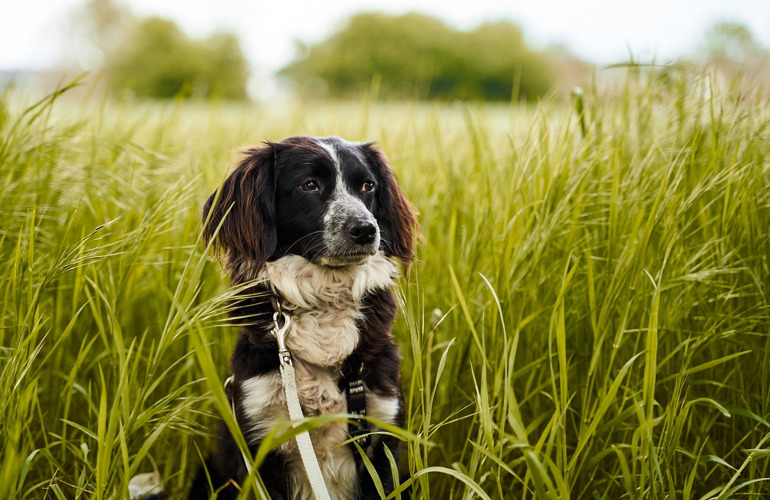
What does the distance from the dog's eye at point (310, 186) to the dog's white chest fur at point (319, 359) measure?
0.26 metres

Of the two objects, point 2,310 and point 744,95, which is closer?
point 2,310

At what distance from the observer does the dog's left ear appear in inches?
87.0

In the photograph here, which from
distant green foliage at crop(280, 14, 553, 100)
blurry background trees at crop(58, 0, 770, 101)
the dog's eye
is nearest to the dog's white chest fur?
the dog's eye

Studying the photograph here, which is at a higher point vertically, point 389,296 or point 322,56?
point 322,56

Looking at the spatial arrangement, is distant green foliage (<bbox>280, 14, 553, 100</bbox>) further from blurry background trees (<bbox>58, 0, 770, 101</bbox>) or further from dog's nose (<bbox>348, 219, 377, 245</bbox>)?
dog's nose (<bbox>348, 219, 377, 245</bbox>)

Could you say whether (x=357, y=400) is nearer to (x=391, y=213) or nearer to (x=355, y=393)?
(x=355, y=393)

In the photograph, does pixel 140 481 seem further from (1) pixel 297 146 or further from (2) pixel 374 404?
(1) pixel 297 146

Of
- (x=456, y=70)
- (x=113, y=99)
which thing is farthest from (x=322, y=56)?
(x=113, y=99)

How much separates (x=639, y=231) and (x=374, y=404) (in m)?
1.15

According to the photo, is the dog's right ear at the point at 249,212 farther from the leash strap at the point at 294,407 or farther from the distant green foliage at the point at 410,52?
the distant green foliage at the point at 410,52

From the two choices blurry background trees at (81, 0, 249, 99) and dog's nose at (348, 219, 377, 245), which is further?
blurry background trees at (81, 0, 249, 99)

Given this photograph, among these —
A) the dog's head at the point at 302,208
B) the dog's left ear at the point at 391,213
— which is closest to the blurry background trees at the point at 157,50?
the dog's left ear at the point at 391,213

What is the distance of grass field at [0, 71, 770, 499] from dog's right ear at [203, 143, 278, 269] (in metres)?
0.16

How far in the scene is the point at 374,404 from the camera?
1812mm
